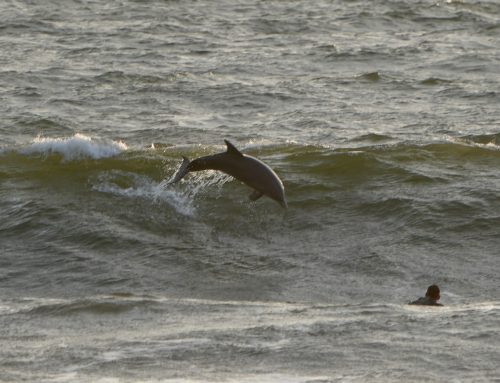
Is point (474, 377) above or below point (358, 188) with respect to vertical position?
above

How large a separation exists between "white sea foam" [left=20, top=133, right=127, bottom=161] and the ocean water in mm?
37

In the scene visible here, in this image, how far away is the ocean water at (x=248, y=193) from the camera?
8.98m

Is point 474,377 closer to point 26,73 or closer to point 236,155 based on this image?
point 236,155

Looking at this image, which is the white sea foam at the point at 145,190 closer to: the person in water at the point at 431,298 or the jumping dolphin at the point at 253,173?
the jumping dolphin at the point at 253,173

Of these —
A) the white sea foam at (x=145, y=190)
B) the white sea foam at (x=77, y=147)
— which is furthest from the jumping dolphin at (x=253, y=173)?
the white sea foam at (x=77, y=147)

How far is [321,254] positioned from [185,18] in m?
16.2

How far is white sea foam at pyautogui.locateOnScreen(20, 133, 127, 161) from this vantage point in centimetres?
1762

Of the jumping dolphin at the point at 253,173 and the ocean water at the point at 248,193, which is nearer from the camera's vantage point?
the ocean water at the point at 248,193

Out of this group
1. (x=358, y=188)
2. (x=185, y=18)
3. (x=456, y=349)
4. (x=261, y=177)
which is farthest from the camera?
(x=185, y=18)

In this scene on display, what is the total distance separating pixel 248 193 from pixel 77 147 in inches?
129

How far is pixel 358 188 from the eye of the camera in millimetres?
15961

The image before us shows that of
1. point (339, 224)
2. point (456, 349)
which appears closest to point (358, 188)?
point (339, 224)

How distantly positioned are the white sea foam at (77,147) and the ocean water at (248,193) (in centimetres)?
4

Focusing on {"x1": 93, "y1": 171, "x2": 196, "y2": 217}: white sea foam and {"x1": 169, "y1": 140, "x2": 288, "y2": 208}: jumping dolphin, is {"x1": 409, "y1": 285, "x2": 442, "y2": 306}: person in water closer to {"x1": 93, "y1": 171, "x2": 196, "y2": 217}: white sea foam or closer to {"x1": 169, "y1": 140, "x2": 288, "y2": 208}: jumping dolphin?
{"x1": 169, "y1": 140, "x2": 288, "y2": 208}: jumping dolphin
